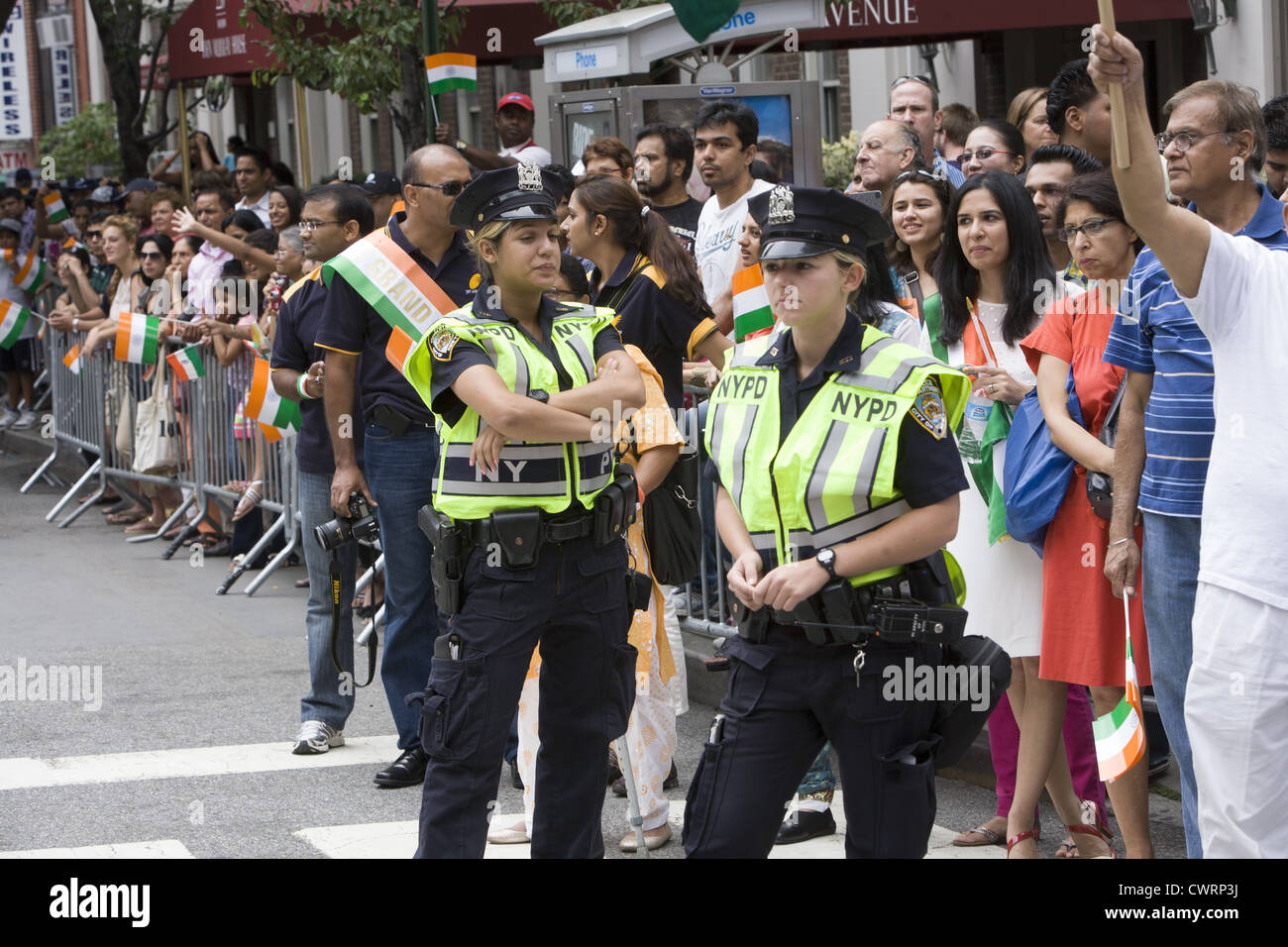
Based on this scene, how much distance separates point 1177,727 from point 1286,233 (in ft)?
4.08

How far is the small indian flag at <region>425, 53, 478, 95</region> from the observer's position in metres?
9.98

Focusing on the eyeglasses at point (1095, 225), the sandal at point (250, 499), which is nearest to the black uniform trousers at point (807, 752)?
the eyeglasses at point (1095, 225)

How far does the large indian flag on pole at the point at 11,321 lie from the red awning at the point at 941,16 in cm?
729

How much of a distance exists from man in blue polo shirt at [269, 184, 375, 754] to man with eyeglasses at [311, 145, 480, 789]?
1.06 ft

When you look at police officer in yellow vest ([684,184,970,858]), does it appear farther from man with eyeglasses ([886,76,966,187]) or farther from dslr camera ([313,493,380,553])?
man with eyeglasses ([886,76,966,187])

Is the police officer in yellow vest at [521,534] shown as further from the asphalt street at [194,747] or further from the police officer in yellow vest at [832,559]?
the asphalt street at [194,747]

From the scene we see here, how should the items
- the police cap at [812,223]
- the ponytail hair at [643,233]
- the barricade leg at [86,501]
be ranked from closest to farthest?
the police cap at [812,223], the ponytail hair at [643,233], the barricade leg at [86,501]

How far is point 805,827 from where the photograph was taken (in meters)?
5.79

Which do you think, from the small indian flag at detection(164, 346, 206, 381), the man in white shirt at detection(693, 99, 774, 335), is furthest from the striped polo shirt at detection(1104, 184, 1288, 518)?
the small indian flag at detection(164, 346, 206, 381)

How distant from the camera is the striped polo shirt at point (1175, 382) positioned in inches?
169

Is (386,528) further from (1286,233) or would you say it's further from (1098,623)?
(1286,233)

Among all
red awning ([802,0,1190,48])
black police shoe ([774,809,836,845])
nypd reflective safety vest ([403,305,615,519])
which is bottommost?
A: black police shoe ([774,809,836,845])

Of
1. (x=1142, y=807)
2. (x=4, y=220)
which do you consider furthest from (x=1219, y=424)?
(x=4, y=220)

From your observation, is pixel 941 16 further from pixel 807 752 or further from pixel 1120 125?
pixel 807 752
